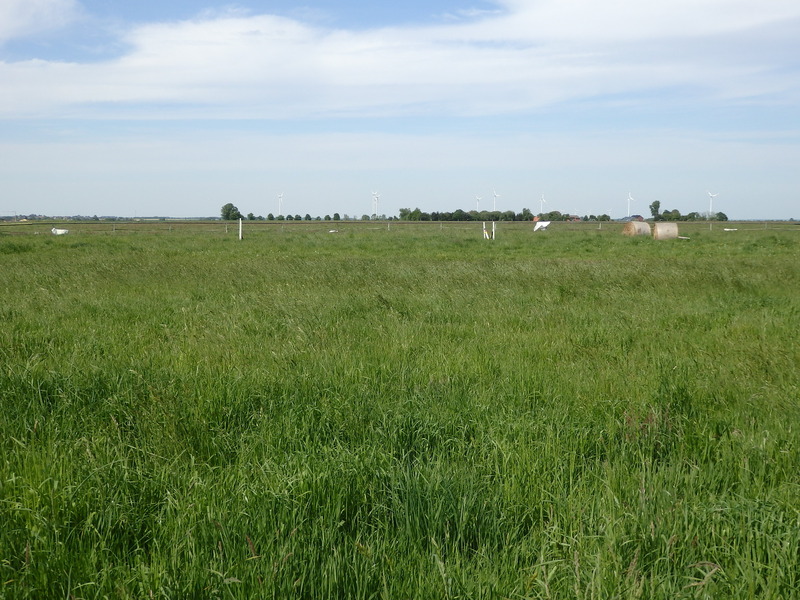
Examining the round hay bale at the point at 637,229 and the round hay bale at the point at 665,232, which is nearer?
the round hay bale at the point at 665,232

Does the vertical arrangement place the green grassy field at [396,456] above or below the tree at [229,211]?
below

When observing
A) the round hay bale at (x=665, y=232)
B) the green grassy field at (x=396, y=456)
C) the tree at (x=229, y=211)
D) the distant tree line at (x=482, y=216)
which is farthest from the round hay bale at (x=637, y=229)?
the tree at (x=229, y=211)

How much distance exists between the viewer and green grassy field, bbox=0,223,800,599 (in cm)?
285

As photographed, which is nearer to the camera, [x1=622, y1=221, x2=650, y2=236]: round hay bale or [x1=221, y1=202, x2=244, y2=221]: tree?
[x1=622, y1=221, x2=650, y2=236]: round hay bale

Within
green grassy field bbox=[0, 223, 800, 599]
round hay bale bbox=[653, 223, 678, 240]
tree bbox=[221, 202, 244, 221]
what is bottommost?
green grassy field bbox=[0, 223, 800, 599]

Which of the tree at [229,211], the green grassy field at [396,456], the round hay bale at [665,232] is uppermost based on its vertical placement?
the tree at [229,211]

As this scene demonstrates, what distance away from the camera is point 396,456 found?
4289mm

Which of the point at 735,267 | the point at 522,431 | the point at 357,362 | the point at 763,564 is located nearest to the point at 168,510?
the point at 522,431

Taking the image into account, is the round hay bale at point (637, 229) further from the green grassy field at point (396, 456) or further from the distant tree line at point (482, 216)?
the distant tree line at point (482, 216)

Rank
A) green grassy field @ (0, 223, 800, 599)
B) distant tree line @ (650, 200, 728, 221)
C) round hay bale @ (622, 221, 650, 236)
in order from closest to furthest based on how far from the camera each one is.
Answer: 1. green grassy field @ (0, 223, 800, 599)
2. round hay bale @ (622, 221, 650, 236)
3. distant tree line @ (650, 200, 728, 221)

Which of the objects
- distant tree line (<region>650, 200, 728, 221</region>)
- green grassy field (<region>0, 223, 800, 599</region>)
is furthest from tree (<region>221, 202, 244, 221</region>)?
green grassy field (<region>0, 223, 800, 599</region>)

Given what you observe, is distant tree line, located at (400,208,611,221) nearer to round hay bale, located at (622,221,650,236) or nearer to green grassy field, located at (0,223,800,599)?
round hay bale, located at (622,221,650,236)

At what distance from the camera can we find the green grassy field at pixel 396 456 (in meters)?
2.85

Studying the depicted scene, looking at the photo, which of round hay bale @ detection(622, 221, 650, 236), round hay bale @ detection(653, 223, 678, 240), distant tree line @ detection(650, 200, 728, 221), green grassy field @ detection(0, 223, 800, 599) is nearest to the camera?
green grassy field @ detection(0, 223, 800, 599)
